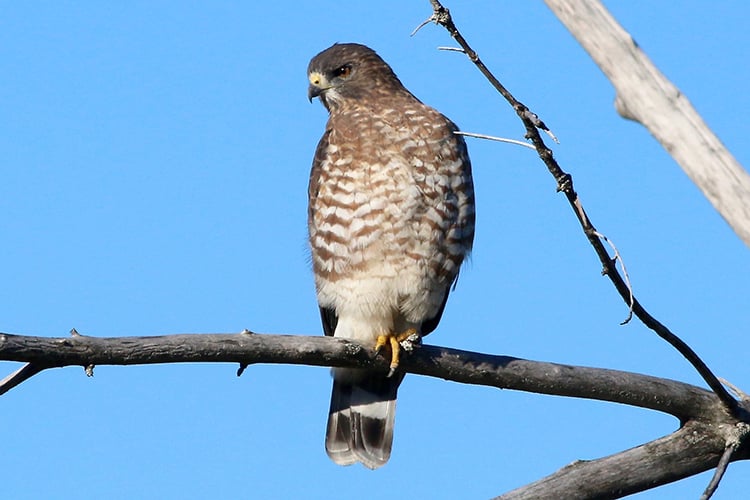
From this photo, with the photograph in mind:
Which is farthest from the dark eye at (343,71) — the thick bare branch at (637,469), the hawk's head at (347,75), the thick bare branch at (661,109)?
the thick bare branch at (661,109)

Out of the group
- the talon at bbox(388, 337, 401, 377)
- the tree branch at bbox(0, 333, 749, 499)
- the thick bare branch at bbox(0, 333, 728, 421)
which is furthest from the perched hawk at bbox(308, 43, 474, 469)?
the tree branch at bbox(0, 333, 749, 499)

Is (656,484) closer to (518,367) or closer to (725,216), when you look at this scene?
(518,367)

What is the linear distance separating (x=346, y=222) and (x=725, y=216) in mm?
2683

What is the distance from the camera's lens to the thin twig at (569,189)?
9.37 feet

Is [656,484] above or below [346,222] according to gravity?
below

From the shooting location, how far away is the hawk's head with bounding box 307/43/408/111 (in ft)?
18.7

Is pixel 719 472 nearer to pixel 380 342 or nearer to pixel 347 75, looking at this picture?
pixel 380 342

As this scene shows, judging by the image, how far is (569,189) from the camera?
9.95 ft

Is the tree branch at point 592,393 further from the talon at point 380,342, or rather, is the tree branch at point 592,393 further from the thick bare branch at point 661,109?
the thick bare branch at point 661,109

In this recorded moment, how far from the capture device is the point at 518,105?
112 inches

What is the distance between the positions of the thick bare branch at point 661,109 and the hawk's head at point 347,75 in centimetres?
319

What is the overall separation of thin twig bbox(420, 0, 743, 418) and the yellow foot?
1.26 metres

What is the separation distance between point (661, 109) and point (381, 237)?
249cm

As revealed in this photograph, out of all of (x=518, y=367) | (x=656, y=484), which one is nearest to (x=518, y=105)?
(x=518, y=367)
